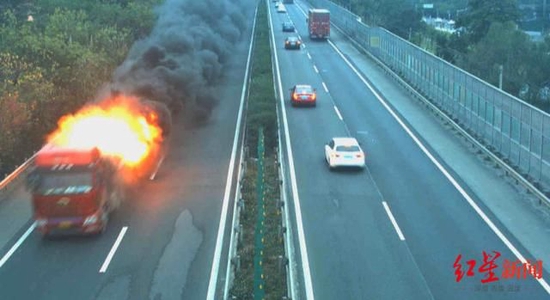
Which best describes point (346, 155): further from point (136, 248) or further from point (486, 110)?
point (136, 248)

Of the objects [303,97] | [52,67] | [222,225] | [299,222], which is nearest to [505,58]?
[303,97]

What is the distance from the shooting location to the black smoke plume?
97.8 ft

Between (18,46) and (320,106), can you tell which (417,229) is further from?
(18,46)

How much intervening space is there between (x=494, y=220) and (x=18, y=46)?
30.6 m

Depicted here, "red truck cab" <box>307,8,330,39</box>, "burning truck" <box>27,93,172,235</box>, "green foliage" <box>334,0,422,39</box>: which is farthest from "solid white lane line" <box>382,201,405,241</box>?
"green foliage" <box>334,0,422,39</box>

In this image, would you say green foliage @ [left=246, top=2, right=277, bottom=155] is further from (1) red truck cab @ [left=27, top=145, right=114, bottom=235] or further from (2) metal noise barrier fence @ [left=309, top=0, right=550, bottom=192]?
(1) red truck cab @ [left=27, top=145, right=114, bottom=235]

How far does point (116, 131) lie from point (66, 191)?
4.55 m

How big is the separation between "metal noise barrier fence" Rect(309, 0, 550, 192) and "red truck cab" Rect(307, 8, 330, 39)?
21.3 metres

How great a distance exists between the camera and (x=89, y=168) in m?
20.3

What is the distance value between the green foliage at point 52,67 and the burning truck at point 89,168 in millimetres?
5959

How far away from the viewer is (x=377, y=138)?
33031 millimetres

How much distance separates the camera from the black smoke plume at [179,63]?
97.8 feet

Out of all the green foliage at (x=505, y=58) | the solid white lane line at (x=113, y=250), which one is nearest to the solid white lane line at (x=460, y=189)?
the solid white lane line at (x=113, y=250)

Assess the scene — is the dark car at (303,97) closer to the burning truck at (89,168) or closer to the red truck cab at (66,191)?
the burning truck at (89,168)
